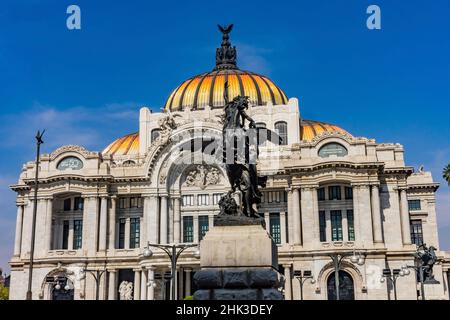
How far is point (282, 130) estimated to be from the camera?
6234 centimetres

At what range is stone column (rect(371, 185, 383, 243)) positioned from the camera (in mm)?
51616

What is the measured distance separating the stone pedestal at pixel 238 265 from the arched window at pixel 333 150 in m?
40.8

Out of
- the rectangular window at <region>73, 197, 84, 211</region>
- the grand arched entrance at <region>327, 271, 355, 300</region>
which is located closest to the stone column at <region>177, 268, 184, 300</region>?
the rectangular window at <region>73, 197, 84, 211</region>

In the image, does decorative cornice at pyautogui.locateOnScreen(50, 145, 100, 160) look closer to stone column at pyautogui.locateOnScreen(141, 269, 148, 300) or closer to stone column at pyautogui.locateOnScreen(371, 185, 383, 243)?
stone column at pyautogui.locateOnScreen(141, 269, 148, 300)

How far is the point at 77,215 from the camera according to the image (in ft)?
193

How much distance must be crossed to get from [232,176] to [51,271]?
44.8 m

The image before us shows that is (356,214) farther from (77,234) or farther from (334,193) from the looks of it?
(77,234)

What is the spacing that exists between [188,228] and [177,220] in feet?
4.53

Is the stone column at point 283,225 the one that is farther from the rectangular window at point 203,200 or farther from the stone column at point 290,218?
the rectangular window at point 203,200

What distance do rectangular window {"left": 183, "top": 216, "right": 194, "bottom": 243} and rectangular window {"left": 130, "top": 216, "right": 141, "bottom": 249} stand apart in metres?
4.51

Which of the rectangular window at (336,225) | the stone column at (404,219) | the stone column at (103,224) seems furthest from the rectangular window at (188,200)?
the stone column at (404,219)

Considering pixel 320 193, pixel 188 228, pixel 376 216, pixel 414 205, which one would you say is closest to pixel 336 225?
pixel 320 193
